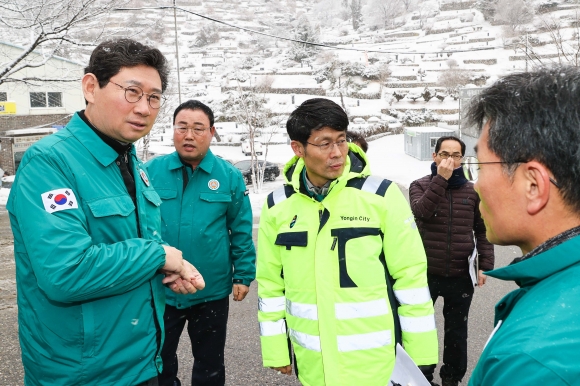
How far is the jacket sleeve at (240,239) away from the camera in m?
3.41

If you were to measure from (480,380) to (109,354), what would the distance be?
1.39m

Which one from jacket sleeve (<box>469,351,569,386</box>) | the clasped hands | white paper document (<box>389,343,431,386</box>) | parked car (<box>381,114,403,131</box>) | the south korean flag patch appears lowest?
white paper document (<box>389,343,431,386</box>)

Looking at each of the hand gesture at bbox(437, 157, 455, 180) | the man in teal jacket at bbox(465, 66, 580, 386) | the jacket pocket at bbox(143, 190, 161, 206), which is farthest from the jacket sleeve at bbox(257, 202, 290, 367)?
the hand gesture at bbox(437, 157, 455, 180)

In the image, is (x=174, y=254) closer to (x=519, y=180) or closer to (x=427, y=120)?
(x=519, y=180)

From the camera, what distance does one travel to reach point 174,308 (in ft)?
10.3

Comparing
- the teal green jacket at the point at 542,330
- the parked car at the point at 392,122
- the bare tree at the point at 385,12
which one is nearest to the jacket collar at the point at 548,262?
the teal green jacket at the point at 542,330

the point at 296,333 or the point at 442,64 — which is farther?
the point at 442,64

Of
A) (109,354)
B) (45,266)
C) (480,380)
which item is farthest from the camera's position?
(109,354)

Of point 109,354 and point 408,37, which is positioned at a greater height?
point 408,37

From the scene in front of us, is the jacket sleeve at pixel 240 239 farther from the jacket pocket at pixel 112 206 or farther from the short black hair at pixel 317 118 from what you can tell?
the jacket pocket at pixel 112 206

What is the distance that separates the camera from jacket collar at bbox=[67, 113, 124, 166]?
1907 mm

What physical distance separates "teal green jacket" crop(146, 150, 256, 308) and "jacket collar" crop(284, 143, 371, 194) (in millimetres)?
832

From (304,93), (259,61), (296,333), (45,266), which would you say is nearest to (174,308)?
(296,333)

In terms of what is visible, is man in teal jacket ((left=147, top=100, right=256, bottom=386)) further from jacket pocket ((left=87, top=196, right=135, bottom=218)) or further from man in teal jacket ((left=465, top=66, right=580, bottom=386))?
Answer: man in teal jacket ((left=465, top=66, right=580, bottom=386))
